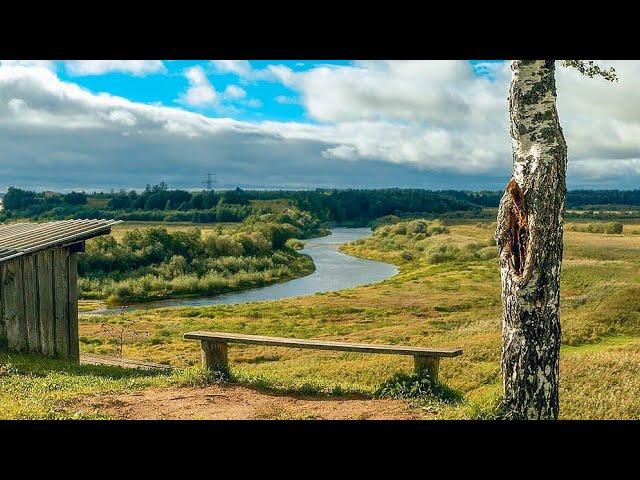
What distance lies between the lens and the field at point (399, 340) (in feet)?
32.9

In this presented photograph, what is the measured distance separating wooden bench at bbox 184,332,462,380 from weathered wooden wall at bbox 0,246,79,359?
15.3ft

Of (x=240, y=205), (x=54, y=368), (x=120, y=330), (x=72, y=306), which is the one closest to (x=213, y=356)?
(x=54, y=368)

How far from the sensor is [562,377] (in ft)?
49.0

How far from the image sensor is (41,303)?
46.4 ft

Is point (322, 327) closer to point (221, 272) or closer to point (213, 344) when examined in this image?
point (213, 344)

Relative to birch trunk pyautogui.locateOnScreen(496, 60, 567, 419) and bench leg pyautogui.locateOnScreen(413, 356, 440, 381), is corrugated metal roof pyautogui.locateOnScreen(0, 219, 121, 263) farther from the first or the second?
birch trunk pyautogui.locateOnScreen(496, 60, 567, 419)

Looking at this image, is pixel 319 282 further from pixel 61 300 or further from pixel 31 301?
pixel 31 301

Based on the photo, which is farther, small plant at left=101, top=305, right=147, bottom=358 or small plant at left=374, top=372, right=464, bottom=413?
small plant at left=101, top=305, right=147, bottom=358

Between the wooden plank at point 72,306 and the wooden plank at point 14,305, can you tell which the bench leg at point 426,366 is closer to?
the wooden plank at point 14,305

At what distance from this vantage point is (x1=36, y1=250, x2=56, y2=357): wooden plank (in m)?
14.1

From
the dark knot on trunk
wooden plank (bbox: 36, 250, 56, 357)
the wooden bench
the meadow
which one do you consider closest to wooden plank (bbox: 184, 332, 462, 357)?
the wooden bench
